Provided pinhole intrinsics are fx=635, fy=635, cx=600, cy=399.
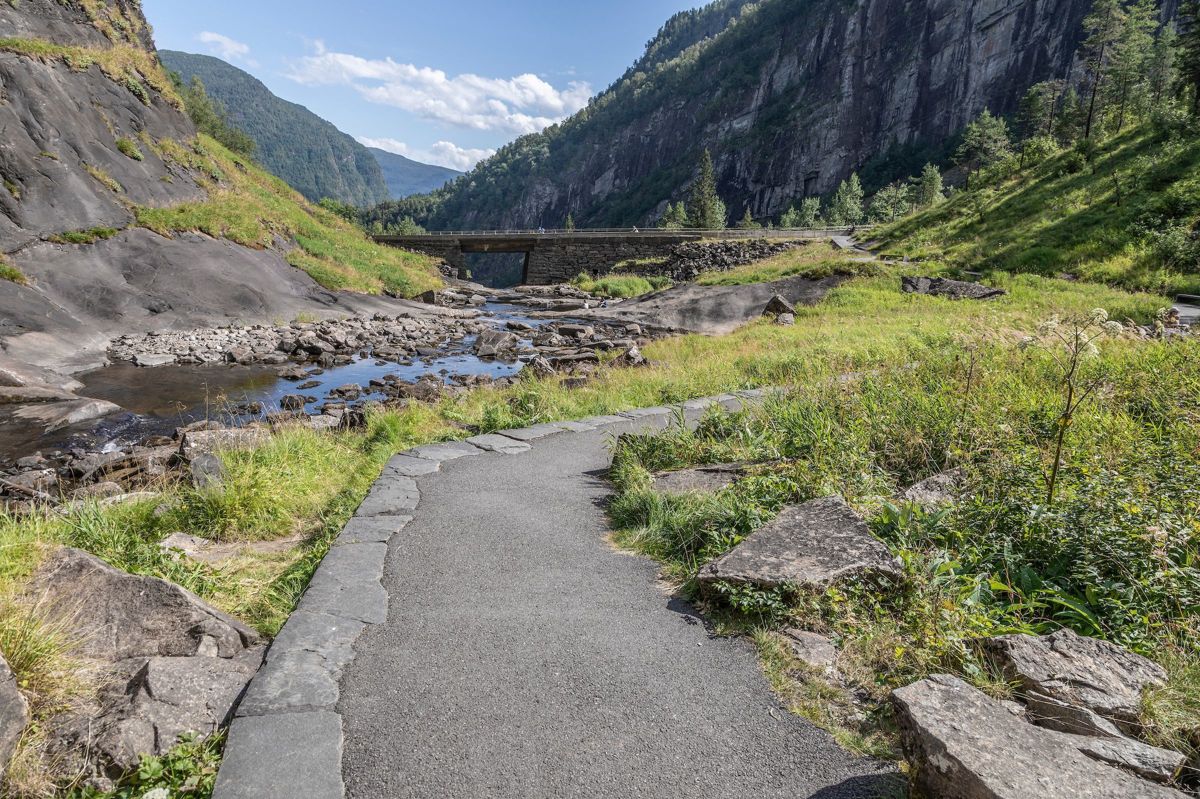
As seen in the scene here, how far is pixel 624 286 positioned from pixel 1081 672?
160 ft

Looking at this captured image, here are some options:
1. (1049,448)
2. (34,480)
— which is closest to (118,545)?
(34,480)

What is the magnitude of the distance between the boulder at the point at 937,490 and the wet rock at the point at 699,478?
1540mm

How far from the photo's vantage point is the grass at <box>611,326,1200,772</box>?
3312 millimetres

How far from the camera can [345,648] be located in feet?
12.4

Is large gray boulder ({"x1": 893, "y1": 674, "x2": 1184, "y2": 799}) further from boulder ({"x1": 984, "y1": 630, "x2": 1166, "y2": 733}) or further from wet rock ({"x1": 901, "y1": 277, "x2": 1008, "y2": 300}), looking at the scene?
wet rock ({"x1": 901, "y1": 277, "x2": 1008, "y2": 300})

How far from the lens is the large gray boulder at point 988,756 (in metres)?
2.17

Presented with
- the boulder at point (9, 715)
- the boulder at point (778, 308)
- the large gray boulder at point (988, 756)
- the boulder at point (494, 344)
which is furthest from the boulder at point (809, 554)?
the boulder at point (494, 344)

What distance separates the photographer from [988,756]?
7.55 feet

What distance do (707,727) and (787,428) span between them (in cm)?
444

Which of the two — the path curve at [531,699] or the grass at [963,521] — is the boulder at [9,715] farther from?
the grass at [963,521]

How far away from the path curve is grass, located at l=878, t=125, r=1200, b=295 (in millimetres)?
22322

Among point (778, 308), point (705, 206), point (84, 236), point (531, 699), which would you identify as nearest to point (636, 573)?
point (531, 699)

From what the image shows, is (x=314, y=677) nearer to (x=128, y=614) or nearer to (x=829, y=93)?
(x=128, y=614)

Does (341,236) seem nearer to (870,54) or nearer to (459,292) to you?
(459,292)
